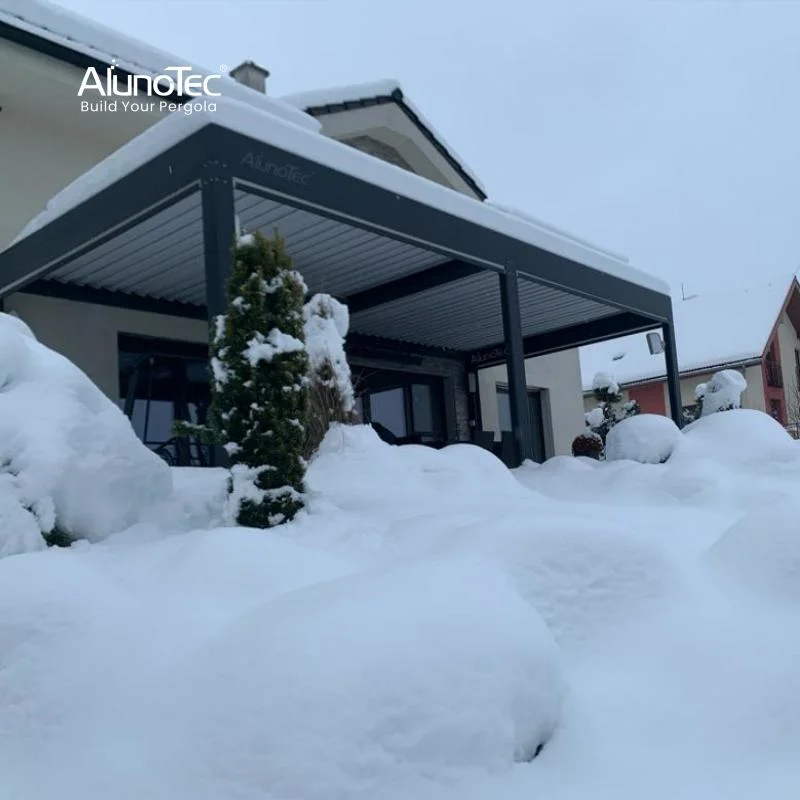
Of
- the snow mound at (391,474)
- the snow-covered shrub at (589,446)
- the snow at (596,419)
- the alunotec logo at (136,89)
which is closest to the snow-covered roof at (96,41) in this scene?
the alunotec logo at (136,89)

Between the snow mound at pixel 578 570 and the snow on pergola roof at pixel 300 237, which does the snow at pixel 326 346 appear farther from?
the snow mound at pixel 578 570

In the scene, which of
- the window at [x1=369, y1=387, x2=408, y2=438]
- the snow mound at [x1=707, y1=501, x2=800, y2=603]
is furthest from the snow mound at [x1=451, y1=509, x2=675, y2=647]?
the window at [x1=369, y1=387, x2=408, y2=438]

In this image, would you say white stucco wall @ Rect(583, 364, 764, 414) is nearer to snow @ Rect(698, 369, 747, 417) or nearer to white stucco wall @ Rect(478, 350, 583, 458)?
white stucco wall @ Rect(478, 350, 583, 458)

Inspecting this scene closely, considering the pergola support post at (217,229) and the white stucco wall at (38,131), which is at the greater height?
the white stucco wall at (38,131)

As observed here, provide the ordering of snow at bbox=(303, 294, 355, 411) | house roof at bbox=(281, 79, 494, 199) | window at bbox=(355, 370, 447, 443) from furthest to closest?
window at bbox=(355, 370, 447, 443)
house roof at bbox=(281, 79, 494, 199)
snow at bbox=(303, 294, 355, 411)

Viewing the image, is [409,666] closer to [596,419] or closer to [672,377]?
[672,377]

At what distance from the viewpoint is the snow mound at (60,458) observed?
3887 mm

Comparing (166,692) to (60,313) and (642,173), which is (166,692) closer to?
(60,313)

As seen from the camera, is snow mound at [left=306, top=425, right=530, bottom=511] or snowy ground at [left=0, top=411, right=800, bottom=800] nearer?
snowy ground at [left=0, top=411, right=800, bottom=800]

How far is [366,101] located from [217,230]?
7.86m

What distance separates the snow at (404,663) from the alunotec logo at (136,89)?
675 cm

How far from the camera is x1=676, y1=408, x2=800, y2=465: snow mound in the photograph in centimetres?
764

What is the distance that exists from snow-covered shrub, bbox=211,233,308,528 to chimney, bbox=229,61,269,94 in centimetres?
924

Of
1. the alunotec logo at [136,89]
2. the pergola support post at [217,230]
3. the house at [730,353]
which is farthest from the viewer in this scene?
the house at [730,353]
